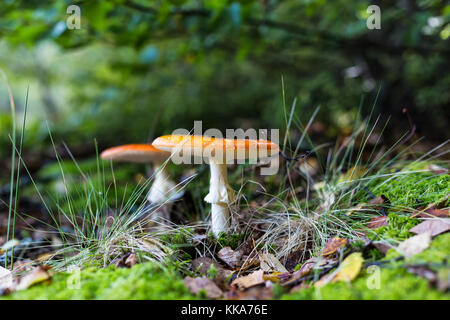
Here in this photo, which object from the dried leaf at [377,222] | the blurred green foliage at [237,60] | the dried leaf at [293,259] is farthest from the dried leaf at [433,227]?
the blurred green foliage at [237,60]

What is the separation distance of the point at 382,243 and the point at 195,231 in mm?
1073

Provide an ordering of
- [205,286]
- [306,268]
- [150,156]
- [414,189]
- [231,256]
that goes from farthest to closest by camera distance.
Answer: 1. [150,156]
2. [414,189]
3. [231,256]
4. [306,268]
5. [205,286]

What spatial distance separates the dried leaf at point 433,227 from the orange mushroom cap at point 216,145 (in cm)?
70

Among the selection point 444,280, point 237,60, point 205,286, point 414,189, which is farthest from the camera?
point 237,60

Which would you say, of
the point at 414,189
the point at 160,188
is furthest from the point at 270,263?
the point at 160,188

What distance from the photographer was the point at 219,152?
1514mm

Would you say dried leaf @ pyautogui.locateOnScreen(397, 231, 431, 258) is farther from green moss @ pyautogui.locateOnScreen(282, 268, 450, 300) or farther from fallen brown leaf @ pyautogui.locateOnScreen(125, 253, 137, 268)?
fallen brown leaf @ pyautogui.locateOnScreen(125, 253, 137, 268)

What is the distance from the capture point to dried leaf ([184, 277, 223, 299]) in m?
1.17

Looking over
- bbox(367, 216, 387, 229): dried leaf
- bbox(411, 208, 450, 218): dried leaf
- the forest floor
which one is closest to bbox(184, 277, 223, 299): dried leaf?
the forest floor

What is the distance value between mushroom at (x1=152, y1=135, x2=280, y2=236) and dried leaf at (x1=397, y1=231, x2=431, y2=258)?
68 cm

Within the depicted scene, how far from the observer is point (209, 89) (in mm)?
5367

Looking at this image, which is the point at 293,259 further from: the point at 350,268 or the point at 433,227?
the point at 433,227

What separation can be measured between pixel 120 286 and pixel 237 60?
11.9 ft

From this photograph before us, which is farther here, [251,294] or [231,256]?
[231,256]
